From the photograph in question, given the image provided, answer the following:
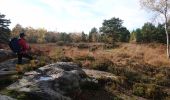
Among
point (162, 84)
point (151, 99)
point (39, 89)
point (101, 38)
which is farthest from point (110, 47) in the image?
point (39, 89)

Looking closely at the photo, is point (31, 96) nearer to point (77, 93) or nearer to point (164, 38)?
point (77, 93)

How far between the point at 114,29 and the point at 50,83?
4859cm

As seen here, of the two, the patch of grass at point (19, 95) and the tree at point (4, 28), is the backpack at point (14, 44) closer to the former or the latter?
the patch of grass at point (19, 95)

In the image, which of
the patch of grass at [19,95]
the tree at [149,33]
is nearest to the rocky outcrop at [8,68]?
the patch of grass at [19,95]

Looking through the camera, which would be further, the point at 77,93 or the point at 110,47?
the point at 110,47

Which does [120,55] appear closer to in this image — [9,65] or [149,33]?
[9,65]

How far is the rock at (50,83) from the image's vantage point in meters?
11.3

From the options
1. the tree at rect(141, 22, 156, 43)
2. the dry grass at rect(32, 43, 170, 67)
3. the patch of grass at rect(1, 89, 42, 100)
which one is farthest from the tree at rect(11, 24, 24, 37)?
the patch of grass at rect(1, 89, 42, 100)

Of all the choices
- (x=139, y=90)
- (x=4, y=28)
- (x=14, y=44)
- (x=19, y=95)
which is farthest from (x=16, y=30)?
(x=19, y=95)

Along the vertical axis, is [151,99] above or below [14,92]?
below

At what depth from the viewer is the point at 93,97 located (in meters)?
14.6

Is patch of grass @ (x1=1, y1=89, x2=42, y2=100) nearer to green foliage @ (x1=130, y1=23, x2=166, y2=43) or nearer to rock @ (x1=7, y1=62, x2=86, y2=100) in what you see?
rock @ (x1=7, y1=62, x2=86, y2=100)

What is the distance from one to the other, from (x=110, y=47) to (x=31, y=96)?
3220 cm

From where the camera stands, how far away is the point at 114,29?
6009cm
